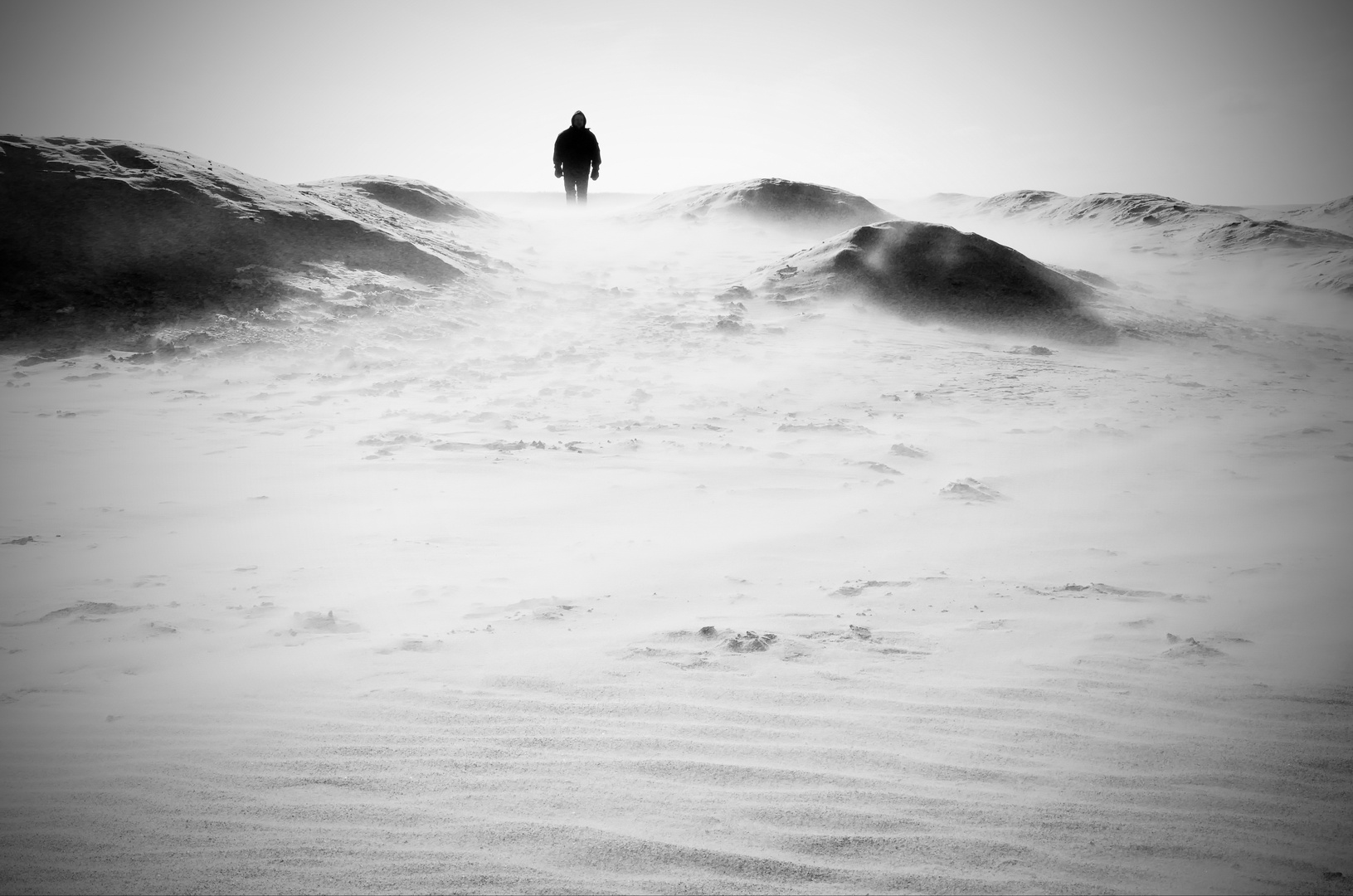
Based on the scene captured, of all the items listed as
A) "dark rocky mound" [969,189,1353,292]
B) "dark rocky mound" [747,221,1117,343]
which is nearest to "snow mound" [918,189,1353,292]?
"dark rocky mound" [969,189,1353,292]

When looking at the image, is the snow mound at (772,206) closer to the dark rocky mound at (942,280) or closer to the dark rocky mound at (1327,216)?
the dark rocky mound at (942,280)

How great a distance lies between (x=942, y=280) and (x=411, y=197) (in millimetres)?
10778

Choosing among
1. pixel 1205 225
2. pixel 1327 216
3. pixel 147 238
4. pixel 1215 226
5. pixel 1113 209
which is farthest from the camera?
pixel 1327 216

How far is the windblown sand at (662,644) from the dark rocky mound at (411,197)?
8971 mm

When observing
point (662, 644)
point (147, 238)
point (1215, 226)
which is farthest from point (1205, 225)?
point (147, 238)

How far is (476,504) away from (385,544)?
0.68 metres

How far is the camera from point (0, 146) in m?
9.29

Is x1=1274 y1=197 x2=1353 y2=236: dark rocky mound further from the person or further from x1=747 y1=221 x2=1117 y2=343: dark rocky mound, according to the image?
the person

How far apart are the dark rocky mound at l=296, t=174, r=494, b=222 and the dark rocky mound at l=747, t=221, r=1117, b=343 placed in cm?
713

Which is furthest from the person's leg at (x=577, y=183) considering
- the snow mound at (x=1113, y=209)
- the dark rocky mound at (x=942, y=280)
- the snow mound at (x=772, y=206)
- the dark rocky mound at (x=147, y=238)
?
the snow mound at (x=1113, y=209)

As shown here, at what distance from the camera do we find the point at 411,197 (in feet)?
49.8

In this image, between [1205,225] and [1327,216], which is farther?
[1327,216]

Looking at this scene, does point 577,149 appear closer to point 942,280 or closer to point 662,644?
point 942,280

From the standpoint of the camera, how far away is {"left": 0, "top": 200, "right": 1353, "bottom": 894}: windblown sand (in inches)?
73.5
